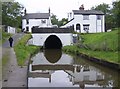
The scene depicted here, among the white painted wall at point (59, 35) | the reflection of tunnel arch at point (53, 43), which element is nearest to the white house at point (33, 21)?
the reflection of tunnel arch at point (53, 43)

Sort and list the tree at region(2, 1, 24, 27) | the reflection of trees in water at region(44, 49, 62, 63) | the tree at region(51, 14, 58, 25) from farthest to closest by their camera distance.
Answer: the tree at region(51, 14, 58, 25)
the tree at region(2, 1, 24, 27)
the reflection of trees in water at region(44, 49, 62, 63)

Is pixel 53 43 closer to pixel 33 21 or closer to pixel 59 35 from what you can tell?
pixel 59 35

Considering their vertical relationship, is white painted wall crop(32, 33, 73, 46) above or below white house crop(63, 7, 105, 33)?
below

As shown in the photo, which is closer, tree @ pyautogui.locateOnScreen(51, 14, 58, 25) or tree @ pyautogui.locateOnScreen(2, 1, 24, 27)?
tree @ pyautogui.locateOnScreen(2, 1, 24, 27)

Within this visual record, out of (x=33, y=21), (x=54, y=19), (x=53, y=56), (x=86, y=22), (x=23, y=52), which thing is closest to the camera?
(x=23, y=52)

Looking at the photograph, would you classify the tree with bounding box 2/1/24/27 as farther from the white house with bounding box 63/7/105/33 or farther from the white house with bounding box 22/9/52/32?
the white house with bounding box 63/7/105/33

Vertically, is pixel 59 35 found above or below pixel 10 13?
below

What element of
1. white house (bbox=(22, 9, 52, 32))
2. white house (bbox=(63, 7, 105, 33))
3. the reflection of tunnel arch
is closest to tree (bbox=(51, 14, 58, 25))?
white house (bbox=(22, 9, 52, 32))

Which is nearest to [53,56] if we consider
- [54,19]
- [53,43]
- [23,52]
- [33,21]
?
[23,52]

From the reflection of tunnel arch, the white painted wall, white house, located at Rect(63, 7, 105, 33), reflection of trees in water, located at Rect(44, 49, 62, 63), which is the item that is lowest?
reflection of trees in water, located at Rect(44, 49, 62, 63)

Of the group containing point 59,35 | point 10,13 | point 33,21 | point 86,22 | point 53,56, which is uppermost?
point 10,13

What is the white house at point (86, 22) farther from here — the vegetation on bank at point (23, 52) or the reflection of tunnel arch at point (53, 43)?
the vegetation on bank at point (23, 52)

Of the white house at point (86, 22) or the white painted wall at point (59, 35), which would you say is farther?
the white house at point (86, 22)

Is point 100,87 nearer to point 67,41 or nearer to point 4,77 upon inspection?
point 4,77
